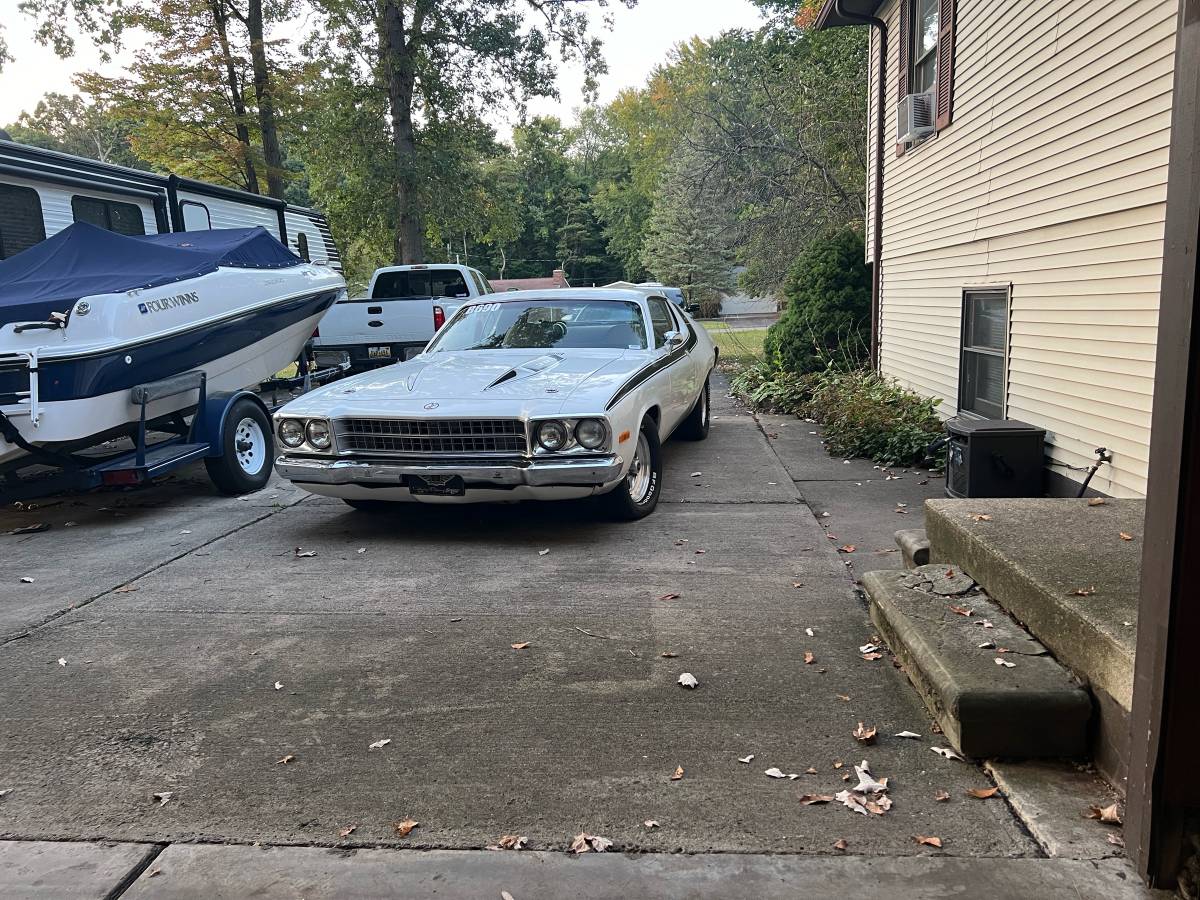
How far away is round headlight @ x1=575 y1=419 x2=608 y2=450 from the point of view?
5.68 m

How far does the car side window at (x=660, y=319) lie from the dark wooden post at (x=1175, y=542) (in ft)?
17.5

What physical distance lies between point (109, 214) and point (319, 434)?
604cm

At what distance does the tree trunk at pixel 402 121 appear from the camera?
21.1 m

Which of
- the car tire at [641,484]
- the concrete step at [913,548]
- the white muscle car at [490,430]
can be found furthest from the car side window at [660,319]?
the concrete step at [913,548]

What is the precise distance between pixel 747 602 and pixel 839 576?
2.34 ft

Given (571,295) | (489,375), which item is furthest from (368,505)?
(571,295)

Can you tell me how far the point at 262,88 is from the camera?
21.0 m

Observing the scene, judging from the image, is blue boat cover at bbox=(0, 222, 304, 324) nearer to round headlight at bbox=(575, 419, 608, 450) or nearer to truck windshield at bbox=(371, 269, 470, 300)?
round headlight at bbox=(575, 419, 608, 450)

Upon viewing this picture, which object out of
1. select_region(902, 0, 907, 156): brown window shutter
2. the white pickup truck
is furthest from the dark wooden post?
the white pickup truck

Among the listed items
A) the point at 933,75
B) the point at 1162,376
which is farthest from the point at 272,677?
the point at 933,75

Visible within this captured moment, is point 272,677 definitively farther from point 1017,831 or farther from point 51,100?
point 51,100

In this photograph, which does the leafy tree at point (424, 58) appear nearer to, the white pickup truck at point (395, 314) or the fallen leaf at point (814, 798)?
the white pickup truck at point (395, 314)

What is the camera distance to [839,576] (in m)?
5.12

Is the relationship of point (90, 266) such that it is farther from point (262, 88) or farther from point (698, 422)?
point (262, 88)
